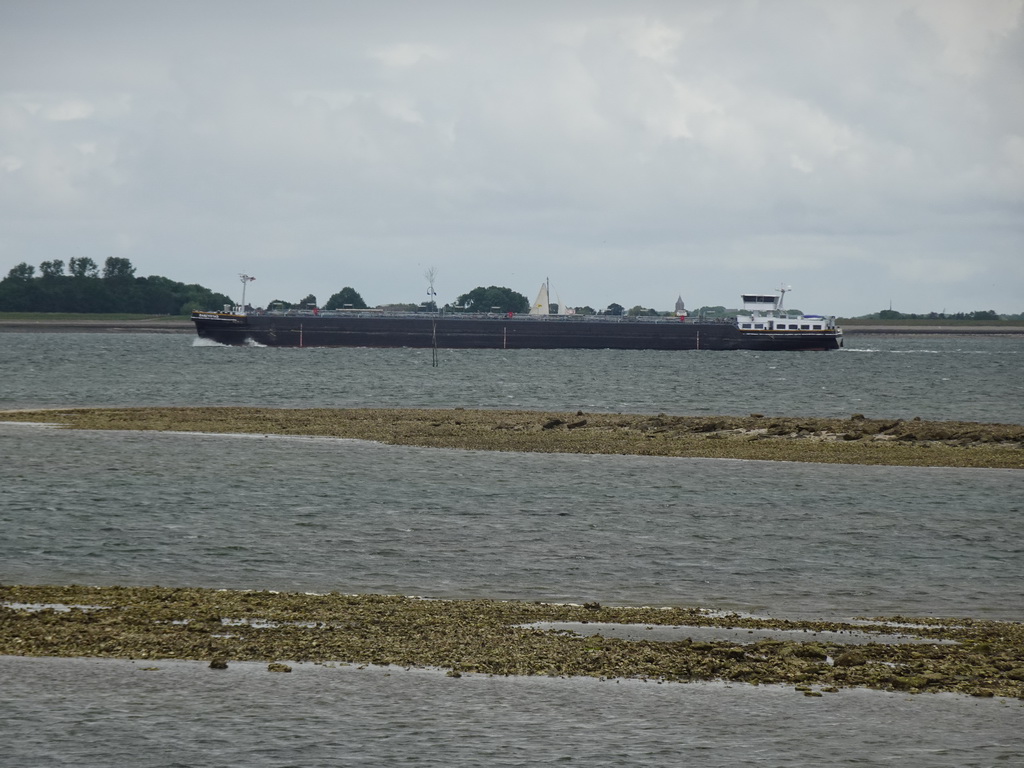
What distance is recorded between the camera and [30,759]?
915 centimetres

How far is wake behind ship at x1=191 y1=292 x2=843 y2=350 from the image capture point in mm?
148625

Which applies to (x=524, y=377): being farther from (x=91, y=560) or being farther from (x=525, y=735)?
(x=525, y=735)

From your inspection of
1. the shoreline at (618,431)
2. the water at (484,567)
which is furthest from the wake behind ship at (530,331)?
the water at (484,567)

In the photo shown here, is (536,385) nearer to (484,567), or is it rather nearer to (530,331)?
(484,567)

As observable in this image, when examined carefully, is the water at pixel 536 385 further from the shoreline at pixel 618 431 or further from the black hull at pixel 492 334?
the black hull at pixel 492 334

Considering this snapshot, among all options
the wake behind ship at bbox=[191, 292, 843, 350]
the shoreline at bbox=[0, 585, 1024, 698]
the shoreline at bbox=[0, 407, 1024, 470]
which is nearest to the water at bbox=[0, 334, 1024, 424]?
the shoreline at bbox=[0, 407, 1024, 470]

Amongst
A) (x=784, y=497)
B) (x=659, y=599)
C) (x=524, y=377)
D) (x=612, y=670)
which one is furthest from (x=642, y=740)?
(x=524, y=377)

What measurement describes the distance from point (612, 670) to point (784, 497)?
51.8ft

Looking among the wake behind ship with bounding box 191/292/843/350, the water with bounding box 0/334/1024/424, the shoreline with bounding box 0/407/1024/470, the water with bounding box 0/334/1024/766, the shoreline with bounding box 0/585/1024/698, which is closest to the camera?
the water with bounding box 0/334/1024/766

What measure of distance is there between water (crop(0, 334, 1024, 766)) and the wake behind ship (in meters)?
109

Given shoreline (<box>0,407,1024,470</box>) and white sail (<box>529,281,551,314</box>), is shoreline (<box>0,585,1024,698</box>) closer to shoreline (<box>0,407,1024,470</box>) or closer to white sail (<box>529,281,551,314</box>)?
shoreline (<box>0,407,1024,470</box>)

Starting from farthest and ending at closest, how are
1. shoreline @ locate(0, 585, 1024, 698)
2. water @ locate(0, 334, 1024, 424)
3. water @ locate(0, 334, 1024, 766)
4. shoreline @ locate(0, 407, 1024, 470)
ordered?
water @ locate(0, 334, 1024, 424)
shoreline @ locate(0, 407, 1024, 470)
shoreline @ locate(0, 585, 1024, 698)
water @ locate(0, 334, 1024, 766)

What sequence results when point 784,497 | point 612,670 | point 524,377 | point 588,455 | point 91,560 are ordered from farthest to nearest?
point 524,377, point 588,455, point 784,497, point 91,560, point 612,670

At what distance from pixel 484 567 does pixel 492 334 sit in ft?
447
